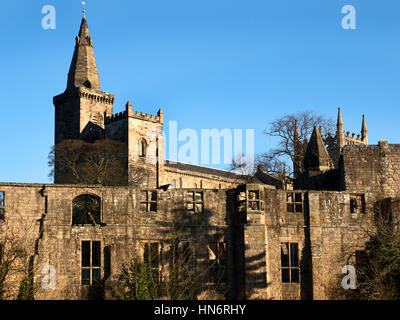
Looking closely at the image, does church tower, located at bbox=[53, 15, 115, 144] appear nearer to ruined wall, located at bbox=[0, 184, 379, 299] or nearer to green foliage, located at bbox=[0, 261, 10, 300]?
ruined wall, located at bbox=[0, 184, 379, 299]

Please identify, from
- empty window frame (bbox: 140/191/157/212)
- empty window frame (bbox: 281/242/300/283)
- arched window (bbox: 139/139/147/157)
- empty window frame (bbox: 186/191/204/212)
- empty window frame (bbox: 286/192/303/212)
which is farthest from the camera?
arched window (bbox: 139/139/147/157)

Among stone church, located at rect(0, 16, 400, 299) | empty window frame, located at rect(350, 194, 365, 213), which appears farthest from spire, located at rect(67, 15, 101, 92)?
empty window frame, located at rect(350, 194, 365, 213)

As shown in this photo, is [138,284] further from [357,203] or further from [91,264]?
[357,203]

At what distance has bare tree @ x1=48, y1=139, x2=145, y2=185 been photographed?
259ft

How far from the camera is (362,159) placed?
4234 centimetres

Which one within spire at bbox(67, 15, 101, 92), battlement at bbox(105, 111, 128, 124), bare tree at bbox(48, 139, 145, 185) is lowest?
bare tree at bbox(48, 139, 145, 185)

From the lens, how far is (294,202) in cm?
3988

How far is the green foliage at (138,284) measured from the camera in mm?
33188

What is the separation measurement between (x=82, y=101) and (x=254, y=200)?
63994mm

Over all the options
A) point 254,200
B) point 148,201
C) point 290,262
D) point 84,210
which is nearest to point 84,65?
point 84,210

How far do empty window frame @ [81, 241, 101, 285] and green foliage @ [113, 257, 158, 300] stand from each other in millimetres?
2699

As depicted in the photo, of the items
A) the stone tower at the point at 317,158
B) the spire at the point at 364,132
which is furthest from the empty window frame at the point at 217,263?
the spire at the point at 364,132
